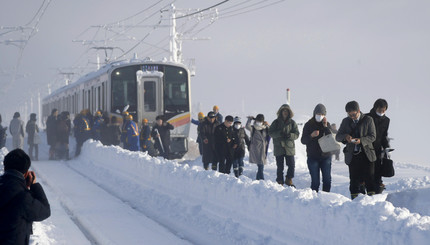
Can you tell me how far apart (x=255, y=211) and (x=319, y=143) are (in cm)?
219

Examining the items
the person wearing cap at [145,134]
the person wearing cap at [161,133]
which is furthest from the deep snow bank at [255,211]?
the person wearing cap at [145,134]

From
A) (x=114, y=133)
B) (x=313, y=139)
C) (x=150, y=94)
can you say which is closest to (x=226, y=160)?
(x=313, y=139)

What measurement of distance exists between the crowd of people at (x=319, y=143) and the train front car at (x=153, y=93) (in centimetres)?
774

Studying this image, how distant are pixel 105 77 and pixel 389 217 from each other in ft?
56.7

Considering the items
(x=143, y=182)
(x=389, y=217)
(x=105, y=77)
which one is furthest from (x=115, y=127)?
(x=389, y=217)

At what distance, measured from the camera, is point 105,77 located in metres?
21.6

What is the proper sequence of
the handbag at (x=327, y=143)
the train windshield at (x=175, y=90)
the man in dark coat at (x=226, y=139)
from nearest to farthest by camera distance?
the handbag at (x=327, y=143) → the man in dark coat at (x=226, y=139) → the train windshield at (x=175, y=90)

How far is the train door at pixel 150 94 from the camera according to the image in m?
21.0

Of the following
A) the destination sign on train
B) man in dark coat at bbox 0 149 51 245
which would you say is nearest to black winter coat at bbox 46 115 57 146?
the destination sign on train

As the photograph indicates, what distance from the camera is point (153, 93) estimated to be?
69.3 ft

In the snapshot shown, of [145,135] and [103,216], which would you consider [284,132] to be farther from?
A: [145,135]

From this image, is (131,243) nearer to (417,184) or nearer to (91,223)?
(91,223)

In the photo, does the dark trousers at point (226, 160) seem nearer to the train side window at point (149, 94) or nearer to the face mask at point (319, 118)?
the face mask at point (319, 118)

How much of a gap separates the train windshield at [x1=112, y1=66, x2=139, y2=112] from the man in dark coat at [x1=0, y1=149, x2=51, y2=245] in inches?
655
